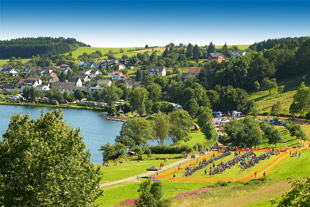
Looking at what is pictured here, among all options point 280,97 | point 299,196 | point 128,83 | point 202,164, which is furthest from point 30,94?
point 299,196

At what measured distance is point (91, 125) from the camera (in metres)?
87.7

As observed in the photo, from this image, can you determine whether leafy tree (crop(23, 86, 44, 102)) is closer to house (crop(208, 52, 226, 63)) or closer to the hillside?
the hillside

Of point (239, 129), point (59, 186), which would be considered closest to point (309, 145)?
point (239, 129)

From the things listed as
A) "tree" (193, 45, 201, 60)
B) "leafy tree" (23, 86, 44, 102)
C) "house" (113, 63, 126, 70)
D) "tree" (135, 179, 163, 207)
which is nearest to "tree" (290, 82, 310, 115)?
"tree" (135, 179, 163, 207)

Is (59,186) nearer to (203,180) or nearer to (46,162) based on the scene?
(46,162)

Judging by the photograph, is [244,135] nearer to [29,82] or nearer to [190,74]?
[190,74]

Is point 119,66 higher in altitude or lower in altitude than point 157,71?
higher

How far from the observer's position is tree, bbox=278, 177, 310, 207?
12.8m

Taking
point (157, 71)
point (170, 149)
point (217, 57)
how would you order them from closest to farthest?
point (170, 149) → point (157, 71) → point (217, 57)

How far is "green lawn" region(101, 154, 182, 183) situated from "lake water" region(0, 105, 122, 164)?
9274 millimetres

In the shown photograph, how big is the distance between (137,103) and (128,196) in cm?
7401

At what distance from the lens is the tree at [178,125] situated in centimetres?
6944

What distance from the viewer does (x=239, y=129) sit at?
58344 millimetres

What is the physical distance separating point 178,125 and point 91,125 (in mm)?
26499
